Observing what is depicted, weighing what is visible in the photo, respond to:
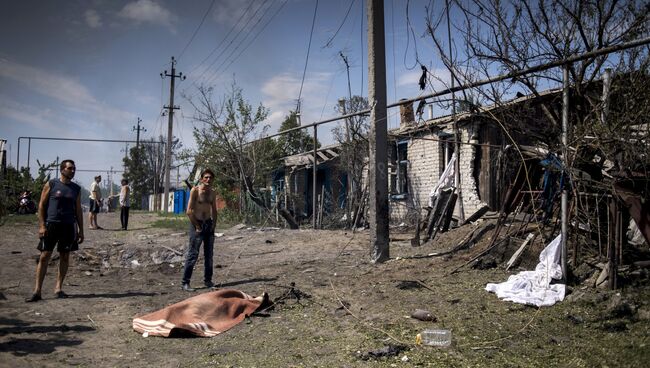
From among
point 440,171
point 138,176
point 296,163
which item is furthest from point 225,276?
point 138,176

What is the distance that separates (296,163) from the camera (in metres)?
19.3

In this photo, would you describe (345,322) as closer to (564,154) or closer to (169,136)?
(564,154)

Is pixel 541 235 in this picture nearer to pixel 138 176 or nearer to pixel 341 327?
pixel 341 327

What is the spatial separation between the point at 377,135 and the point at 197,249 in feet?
10.9

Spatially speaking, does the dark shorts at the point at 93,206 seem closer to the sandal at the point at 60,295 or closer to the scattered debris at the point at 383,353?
the sandal at the point at 60,295

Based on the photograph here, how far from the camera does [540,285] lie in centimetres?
484

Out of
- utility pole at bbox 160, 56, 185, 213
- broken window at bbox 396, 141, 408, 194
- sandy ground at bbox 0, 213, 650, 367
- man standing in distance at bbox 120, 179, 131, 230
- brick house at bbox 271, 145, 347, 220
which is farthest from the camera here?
utility pole at bbox 160, 56, 185, 213

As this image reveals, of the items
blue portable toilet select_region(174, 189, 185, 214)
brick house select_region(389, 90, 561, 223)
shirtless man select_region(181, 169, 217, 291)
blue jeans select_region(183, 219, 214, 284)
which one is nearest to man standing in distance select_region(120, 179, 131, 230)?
brick house select_region(389, 90, 561, 223)

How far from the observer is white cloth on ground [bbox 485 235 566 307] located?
459 cm

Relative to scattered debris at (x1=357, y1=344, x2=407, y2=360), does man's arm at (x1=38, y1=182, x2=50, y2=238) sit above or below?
above

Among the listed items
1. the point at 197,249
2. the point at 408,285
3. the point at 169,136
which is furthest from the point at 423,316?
the point at 169,136

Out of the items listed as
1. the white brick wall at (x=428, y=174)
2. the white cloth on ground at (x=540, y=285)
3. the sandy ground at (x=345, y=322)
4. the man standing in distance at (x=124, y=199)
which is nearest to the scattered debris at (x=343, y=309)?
the sandy ground at (x=345, y=322)

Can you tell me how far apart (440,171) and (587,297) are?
8.64m

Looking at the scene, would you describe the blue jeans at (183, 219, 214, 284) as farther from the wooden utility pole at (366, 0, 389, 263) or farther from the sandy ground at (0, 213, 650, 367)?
the wooden utility pole at (366, 0, 389, 263)
